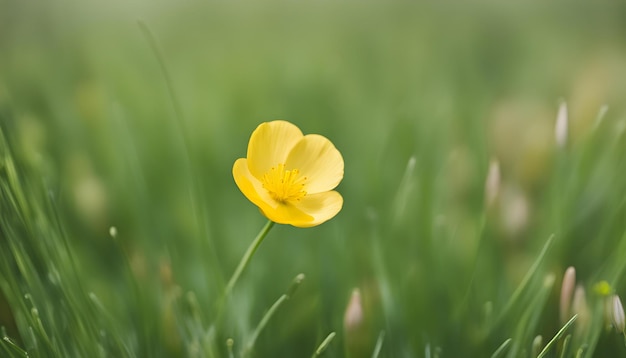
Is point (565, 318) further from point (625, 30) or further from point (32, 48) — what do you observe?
point (32, 48)

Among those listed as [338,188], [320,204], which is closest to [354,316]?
Result: [320,204]

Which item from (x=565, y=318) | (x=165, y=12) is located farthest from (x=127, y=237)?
(x=165, y=12)

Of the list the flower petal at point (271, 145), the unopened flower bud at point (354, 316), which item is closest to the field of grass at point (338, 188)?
the unopened flower bud at point (354, 316)

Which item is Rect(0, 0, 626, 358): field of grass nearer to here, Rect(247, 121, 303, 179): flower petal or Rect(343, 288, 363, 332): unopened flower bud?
Rect(343, 288, 363, 332): unopened flower bud

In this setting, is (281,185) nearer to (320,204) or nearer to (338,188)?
(320,204)

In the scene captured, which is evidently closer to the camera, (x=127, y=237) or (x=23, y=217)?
(x=23, y=217)

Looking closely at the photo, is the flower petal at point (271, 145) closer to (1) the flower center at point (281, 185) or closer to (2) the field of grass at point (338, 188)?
(1) the flower center at point (281, 185)

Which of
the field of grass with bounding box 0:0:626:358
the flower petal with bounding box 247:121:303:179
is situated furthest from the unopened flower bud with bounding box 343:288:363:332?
the flower petal with bounding box 247:121:303:179
